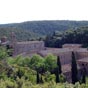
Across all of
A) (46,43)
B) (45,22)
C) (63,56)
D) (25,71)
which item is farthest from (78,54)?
(45,22)

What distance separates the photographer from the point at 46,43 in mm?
62906

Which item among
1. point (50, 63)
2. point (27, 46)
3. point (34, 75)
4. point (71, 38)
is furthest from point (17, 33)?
point (34, 75)

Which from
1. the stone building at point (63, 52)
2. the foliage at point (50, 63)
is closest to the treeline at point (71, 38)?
the stone building at point (63, 52)

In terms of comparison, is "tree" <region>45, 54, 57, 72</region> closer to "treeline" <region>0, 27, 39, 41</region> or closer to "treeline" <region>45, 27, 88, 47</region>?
"treeline" <region>45, 27, 88, 47</region>

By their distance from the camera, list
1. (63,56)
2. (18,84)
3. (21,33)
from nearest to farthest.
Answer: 1. (18,84)
2. (63,56)
3. (21,33)

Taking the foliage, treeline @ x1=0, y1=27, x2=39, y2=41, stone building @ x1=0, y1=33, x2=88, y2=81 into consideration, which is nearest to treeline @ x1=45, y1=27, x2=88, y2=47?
stone building @ x1=0, y1=33, x2=88, y2=81

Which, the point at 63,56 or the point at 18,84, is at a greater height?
the point at 18,84

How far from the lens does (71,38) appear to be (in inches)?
2335

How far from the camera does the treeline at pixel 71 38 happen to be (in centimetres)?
5675

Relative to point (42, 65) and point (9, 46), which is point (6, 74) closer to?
point (42, 65)

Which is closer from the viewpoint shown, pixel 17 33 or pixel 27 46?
pixel 27 46

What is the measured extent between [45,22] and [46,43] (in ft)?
150

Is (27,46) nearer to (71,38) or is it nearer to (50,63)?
(71,38)

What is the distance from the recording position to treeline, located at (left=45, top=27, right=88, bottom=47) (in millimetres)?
56750
